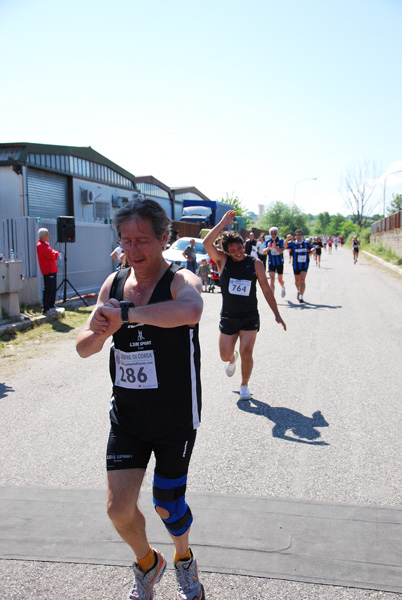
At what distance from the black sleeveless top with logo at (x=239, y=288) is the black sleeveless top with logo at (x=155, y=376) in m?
3.60

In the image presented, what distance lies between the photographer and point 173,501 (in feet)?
8.73

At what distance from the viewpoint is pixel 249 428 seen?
529 centimetres

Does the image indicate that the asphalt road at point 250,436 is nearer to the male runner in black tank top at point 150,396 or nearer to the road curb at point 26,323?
the male runner in black tank top at point 150,396

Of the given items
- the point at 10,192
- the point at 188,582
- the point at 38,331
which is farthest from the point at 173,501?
the point at 10,192

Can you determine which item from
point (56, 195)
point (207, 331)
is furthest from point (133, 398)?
point (56, 195)

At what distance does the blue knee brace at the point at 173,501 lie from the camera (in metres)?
2.64

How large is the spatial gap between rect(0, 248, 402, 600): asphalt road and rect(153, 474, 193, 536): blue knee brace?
1.38 feet

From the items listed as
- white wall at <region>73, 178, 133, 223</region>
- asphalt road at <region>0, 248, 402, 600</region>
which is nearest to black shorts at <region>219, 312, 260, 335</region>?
asphalt road at <region>0, 248, 402, 600</region>

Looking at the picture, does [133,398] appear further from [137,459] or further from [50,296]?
[50,296]

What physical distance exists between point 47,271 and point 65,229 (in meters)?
1.95

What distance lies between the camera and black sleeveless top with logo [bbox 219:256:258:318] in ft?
20.5

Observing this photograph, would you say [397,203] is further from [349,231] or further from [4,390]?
[4,390]

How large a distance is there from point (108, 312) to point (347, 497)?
8.14ft

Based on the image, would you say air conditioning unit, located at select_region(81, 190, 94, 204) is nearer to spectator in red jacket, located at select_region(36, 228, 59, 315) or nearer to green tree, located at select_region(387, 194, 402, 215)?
spectator in red jacket, located at select_region(36, 228, 59, 315)
